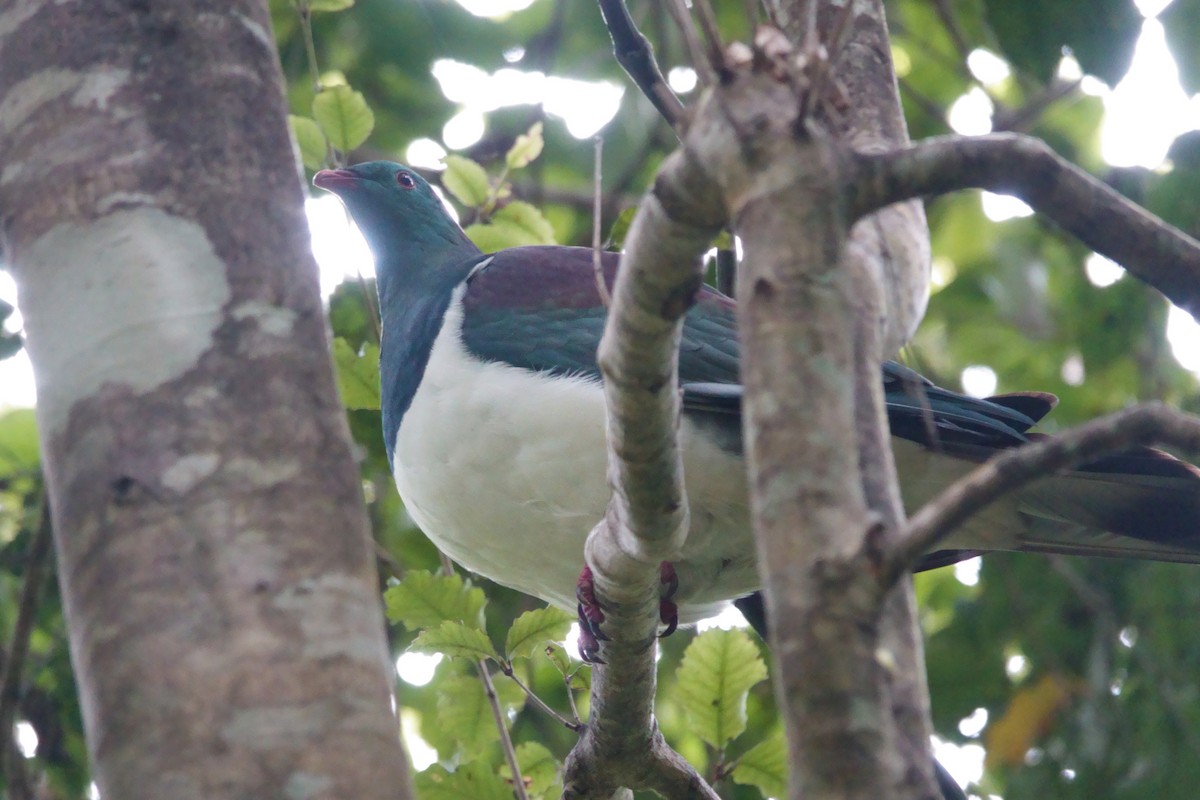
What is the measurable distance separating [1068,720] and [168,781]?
3518mm

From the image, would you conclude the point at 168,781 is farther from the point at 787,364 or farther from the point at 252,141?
the point at 252,141

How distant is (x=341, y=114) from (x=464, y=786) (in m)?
1.58

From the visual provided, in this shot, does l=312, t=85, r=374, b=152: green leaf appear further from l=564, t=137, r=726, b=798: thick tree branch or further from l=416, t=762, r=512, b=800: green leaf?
l=416, t=762, r=512, b=800: green leaf

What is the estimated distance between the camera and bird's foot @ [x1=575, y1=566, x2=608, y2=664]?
105 inches

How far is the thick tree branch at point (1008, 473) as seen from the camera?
1161mm

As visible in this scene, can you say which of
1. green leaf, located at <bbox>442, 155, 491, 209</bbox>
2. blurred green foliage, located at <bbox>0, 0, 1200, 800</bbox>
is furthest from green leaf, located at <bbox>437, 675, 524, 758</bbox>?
green leaf, located at <bbox>442, 155, 491, 209</bbox>

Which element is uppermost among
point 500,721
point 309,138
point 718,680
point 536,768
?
point 309,138

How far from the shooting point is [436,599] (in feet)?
9.23

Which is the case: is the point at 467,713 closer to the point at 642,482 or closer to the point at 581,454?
A: the point at 581,454

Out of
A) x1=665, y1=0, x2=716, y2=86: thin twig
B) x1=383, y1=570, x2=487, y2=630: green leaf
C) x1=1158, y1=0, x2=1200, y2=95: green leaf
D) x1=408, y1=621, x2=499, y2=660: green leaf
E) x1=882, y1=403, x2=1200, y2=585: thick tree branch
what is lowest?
x1=408, y1=621, x2=499, y2=660: green leaf

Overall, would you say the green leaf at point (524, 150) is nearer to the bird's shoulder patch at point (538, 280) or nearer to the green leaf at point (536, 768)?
the bird's shoulder patch at point (538, 280)

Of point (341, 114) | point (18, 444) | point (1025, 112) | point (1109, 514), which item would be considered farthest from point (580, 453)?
point (1025, 112)

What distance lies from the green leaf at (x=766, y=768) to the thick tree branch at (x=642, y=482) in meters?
0.10

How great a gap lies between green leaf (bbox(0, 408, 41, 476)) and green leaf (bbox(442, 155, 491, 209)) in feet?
5.43
